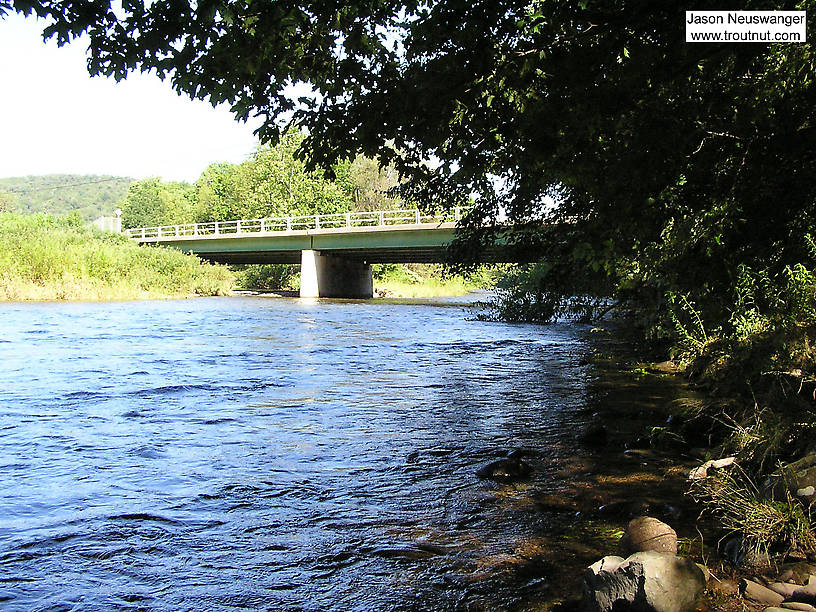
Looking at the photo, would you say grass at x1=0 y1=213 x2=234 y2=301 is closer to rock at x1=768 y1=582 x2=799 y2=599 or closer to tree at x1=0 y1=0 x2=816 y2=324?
tree at x1=0 y1=0 x2=816 y2=324

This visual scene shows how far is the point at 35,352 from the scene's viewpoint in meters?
16.7

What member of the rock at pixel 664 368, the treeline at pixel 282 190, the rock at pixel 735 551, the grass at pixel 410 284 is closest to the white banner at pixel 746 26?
the rock at pixel 735 551

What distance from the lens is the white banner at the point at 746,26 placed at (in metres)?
6.12

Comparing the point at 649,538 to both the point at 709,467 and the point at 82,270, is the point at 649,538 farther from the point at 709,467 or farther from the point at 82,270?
the point at 82,270

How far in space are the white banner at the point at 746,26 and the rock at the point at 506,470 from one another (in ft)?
13.2

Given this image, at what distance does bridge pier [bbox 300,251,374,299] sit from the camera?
52.9m

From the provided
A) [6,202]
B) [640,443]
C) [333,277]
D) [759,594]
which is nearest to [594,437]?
[640,443]

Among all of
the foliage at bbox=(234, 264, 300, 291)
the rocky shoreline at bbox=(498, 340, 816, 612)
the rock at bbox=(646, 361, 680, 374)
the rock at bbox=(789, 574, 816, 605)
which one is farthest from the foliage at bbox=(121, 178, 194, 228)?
the rock at bbox=(789, 574, 816, 605)

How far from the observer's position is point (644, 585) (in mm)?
3926

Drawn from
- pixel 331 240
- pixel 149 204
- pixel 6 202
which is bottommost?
pixel 331 240

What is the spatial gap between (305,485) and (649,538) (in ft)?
10.5

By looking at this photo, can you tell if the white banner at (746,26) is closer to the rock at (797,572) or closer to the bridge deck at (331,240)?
the rock at (797,572)

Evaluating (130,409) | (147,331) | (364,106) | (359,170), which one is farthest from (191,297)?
(359,170)

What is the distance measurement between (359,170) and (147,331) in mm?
71733
